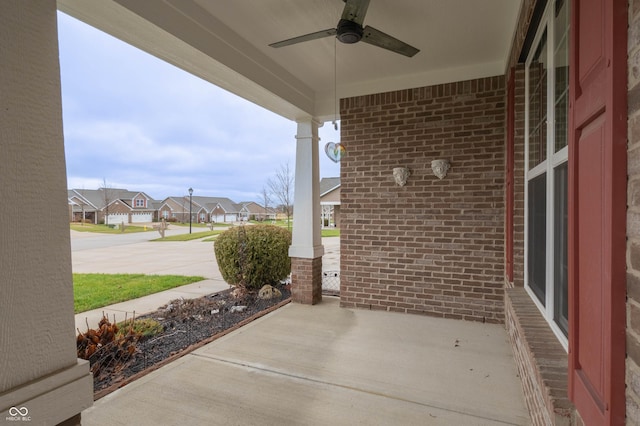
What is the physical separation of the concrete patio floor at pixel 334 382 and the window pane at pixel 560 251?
836 mm

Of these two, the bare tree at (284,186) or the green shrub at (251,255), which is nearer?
the green shrub at (251,255)

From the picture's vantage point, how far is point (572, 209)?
122 centimetres

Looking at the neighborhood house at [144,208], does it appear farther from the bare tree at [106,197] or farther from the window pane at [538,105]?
the window pane at [538,105]

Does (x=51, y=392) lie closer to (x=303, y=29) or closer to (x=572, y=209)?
(x=572, y=209)

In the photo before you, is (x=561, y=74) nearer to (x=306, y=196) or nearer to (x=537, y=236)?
(x=537, y=236)

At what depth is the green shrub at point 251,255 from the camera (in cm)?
552

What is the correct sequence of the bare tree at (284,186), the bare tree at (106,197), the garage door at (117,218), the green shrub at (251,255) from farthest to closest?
the garage door at (117,218) < the bare tree at (106,197) < the bare tree at (284,186) < the green shrub at (251,255)

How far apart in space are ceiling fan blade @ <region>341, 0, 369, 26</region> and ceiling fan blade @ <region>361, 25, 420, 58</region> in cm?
10

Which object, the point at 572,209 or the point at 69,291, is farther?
the point at 69,291

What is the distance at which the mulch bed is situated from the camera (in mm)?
2842

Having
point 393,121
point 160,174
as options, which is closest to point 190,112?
point 160,174

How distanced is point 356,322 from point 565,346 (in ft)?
8.35

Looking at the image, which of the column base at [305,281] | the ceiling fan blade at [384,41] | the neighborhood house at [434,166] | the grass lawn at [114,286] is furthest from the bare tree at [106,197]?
the ceiling fan blade at [384,41]

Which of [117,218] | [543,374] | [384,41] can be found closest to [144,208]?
[117,218]
